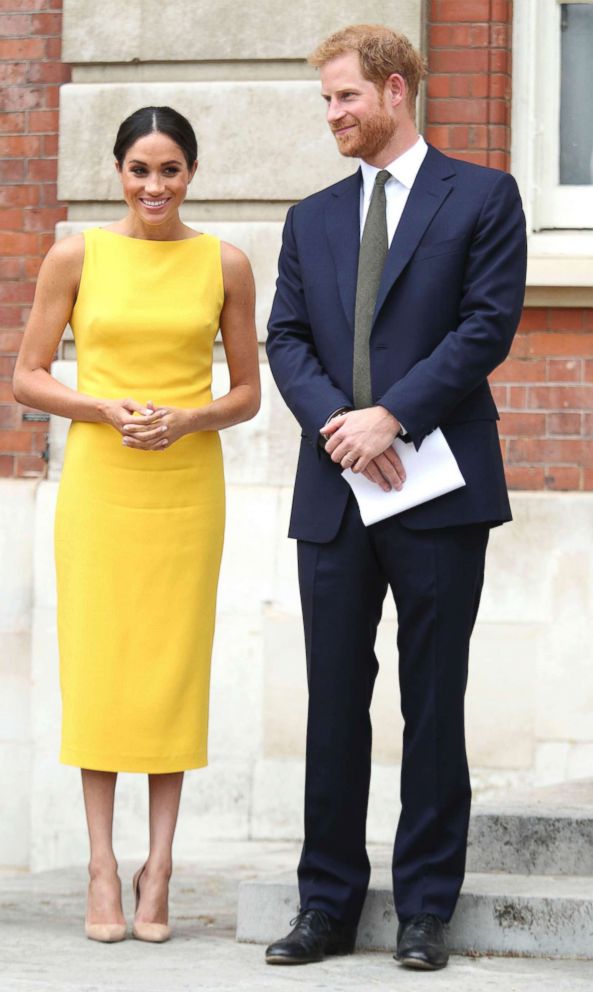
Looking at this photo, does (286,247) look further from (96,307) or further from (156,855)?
(156,855)

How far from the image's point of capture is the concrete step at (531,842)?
4.02 meters

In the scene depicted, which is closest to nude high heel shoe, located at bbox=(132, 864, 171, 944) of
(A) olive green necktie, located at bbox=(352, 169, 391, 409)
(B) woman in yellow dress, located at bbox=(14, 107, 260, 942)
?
(B) woman in yellow dress, located at bbox=(14, 107, 260, 942)

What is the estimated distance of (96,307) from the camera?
3809 mm

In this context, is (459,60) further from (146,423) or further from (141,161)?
(146,423)

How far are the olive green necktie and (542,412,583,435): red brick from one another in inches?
86.1

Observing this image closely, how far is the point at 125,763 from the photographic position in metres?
3.81

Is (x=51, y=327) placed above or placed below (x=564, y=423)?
above

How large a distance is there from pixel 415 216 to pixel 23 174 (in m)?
2.85

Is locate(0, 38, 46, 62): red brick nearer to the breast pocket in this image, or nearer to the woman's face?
the woman's face

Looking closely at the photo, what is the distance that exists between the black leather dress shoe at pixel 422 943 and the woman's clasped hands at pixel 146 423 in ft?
3.87

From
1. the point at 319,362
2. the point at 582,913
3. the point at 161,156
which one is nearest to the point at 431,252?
the point at 319,362

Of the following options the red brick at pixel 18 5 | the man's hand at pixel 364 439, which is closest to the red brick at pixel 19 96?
the red brick at pixel 18 5

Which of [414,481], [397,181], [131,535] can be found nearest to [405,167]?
[397,181]

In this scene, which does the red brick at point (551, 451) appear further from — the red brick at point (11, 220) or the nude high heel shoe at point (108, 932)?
the nude high heel shoe at point (108, 932)
